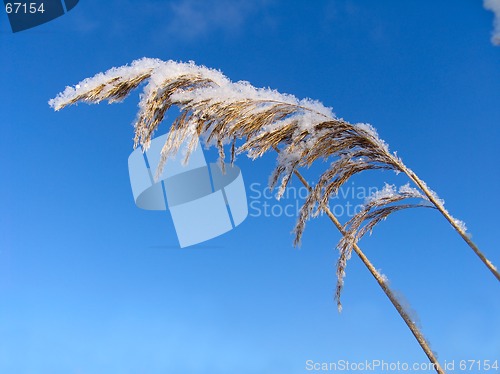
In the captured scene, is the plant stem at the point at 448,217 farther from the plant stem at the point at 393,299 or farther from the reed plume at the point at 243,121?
the plant stem at the point at 393,299

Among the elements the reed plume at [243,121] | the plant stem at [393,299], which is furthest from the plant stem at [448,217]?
the plant stem at [393,299]

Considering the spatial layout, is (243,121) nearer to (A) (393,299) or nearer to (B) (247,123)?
(B) (247,123)

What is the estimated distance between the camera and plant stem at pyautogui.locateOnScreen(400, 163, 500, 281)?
2.39 metres

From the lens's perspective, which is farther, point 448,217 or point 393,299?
point 393,299

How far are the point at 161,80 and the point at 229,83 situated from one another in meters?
0.40

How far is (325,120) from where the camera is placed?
2.51m

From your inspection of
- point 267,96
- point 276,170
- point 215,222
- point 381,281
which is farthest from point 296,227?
point 215,222

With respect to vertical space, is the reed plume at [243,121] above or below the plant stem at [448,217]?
above

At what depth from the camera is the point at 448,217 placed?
97.4 inches

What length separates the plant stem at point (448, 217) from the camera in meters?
2.39

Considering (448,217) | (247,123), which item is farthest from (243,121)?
(448,217)

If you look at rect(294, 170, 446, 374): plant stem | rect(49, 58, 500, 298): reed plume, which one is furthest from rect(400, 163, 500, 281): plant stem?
rect(294, 170, 446, 374): plant stem

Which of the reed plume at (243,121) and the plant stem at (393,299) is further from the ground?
the reed plume at (243,121)

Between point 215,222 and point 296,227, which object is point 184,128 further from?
point 215,222
